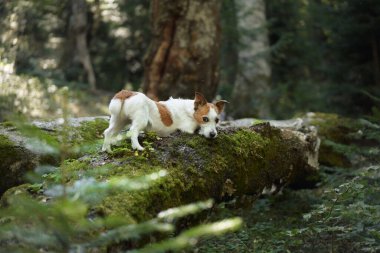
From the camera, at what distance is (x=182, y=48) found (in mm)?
11773

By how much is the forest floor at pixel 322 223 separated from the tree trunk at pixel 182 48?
3.93 meters

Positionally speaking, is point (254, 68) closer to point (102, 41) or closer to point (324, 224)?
point (102, 41)

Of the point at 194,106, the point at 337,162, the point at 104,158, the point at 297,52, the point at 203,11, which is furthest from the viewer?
the point at 297,52

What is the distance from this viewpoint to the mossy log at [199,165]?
478 cm

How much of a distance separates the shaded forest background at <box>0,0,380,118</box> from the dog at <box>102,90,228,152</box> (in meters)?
5.66

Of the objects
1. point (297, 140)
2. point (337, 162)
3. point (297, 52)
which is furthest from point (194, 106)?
point (297, 52)

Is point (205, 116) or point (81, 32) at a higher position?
point (81, 32)

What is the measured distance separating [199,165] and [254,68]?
532 inches

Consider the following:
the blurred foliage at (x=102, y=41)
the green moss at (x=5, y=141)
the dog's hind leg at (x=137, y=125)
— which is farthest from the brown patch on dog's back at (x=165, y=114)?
the blurred foliage at (x=102, y=41)

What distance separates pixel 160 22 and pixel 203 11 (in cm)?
110

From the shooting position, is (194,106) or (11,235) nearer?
(11,235)

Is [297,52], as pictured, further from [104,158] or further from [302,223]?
[104,158]

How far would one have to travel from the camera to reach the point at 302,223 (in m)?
7.98

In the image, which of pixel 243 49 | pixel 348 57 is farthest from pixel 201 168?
pixel 243 49
